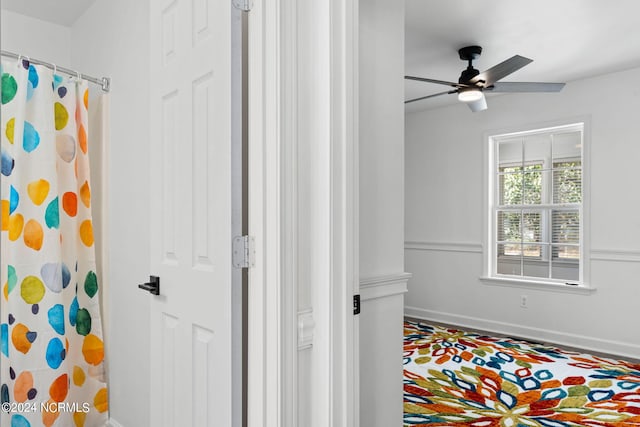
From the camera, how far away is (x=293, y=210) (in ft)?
4.34

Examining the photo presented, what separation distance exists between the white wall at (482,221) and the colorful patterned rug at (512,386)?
0.40 metres

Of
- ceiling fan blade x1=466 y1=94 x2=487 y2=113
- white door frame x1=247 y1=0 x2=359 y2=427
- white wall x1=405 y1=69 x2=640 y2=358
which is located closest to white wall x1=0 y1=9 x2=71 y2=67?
white door frame x1=247 y1=0 x2=359 y2=427

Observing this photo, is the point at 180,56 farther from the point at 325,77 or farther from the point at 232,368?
the point at 232,368

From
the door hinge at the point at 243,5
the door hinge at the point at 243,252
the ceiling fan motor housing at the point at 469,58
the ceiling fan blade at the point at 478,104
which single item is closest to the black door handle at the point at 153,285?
the door hinge at the point at 243,252

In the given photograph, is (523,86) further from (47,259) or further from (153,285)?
(47,259)

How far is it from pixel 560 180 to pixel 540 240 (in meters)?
0.67

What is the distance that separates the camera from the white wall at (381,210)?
68.0 inches

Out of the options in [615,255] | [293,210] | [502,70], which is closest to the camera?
[293,210]

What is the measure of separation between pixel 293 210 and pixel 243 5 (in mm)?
643

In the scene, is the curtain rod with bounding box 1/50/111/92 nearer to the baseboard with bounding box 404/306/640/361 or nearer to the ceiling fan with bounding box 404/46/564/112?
the ceiling fan with bounding box 404/46/564/112

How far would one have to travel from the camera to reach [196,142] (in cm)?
149

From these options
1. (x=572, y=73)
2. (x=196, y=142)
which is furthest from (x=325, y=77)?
(x=572, y=73)

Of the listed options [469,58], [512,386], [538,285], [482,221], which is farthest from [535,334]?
[469,58]

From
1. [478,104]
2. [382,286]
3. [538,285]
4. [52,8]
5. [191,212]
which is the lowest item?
[538,285]
